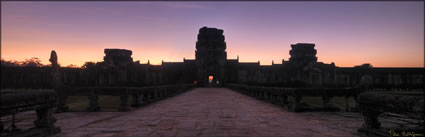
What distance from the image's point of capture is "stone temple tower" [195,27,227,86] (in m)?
64.9

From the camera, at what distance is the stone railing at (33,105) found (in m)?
4.23

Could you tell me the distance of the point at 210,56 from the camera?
219ft

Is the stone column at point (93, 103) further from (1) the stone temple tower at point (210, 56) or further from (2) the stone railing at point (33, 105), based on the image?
(1) the stone temple tower at point (210, 56)

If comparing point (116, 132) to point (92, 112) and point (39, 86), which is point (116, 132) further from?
point (39, 86)

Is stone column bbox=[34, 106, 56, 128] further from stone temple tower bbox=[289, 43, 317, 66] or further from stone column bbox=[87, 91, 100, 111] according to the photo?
stone temple tower bbox=[289, 43, 317, 66]

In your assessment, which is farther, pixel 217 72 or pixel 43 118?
pixel 217 72

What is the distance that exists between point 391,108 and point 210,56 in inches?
2475

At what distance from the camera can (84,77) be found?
4731cm

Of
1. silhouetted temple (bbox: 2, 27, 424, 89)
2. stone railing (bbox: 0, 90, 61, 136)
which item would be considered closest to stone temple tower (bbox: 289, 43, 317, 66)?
silhouetted temple (bbox: 2, 27, 424, 89)

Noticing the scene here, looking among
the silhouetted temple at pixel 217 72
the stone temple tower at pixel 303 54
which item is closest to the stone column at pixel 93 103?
the silhouetted temple at pixel 217 72

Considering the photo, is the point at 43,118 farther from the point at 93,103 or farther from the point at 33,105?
the point at 93,103

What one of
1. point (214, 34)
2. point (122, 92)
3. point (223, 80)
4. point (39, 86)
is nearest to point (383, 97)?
point (122, 92)

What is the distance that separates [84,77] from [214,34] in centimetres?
3415


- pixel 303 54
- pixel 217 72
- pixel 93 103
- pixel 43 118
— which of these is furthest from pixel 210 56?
pixel 43 118
